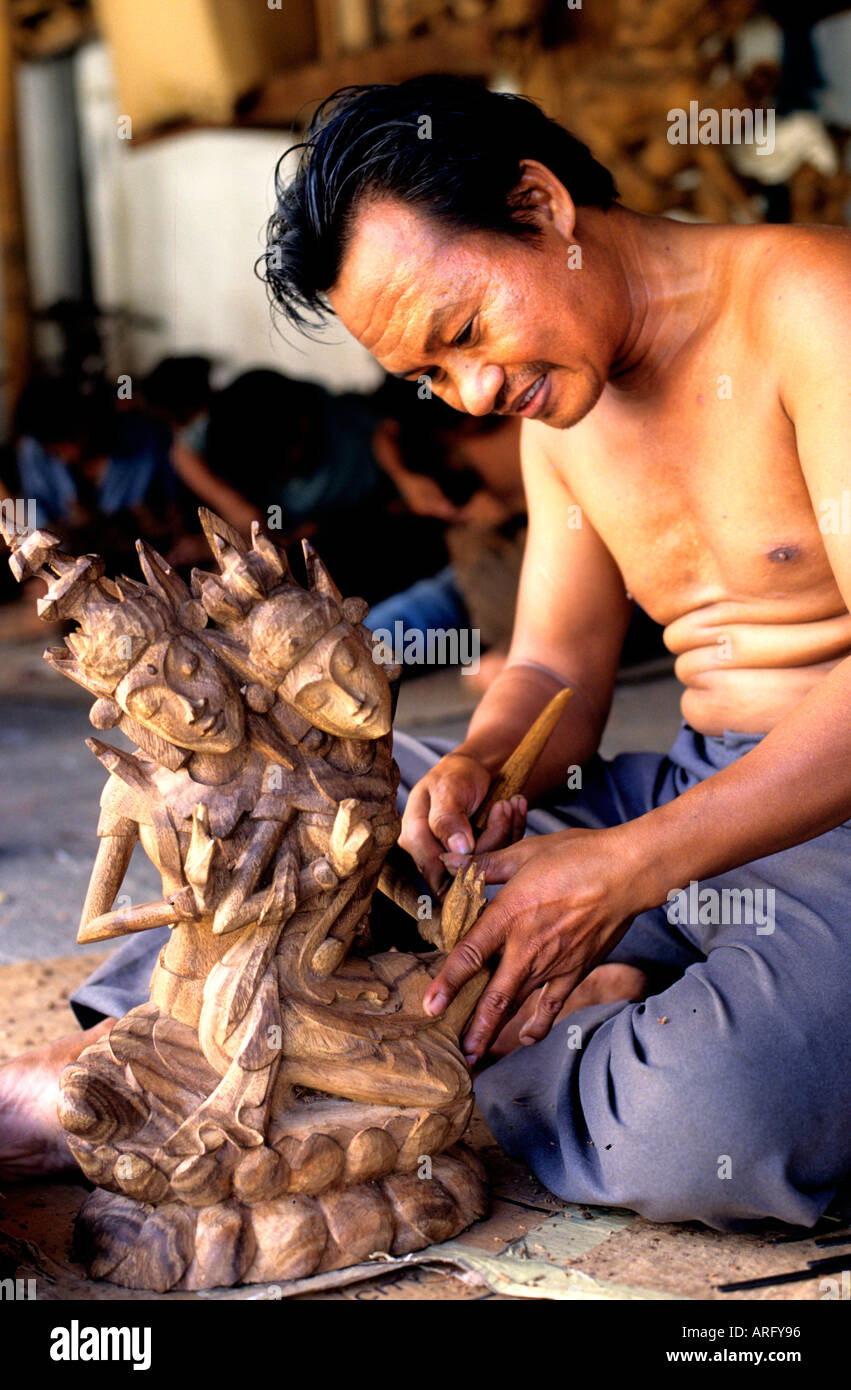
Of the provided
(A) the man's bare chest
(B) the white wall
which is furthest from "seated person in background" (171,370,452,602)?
(A) the man's bare chest

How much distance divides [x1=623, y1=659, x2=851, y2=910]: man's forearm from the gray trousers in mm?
49

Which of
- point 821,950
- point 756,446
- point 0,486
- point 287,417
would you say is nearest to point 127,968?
point 821,950

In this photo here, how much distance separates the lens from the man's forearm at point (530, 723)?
7.11 feet

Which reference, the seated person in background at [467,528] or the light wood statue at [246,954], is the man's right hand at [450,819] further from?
Answer: the seated person in background at [467,528]

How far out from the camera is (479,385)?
5.81 feet

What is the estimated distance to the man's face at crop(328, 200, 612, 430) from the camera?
1710 millimetres

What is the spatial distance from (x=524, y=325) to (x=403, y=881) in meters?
0.72

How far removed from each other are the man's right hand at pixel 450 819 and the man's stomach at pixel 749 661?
37 centimetres

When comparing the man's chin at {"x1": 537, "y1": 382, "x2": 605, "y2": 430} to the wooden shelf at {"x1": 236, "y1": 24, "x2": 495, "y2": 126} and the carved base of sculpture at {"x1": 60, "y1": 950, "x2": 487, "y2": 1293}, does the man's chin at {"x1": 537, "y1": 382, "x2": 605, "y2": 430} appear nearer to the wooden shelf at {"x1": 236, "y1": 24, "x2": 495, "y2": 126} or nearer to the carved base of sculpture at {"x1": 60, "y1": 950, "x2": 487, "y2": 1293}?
the carved base of sculpture at {"x1": 60, "y1": 950, "x2": 487, "y2": 1293}

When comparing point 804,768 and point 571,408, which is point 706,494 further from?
point 804,768

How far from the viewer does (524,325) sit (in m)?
1.74

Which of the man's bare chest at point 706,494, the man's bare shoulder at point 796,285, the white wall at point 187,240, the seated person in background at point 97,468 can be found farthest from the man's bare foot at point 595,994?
the white wall at point 187,240

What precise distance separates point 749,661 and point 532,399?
0.52 meters

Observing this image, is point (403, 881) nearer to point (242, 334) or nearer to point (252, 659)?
point (252, 659)
